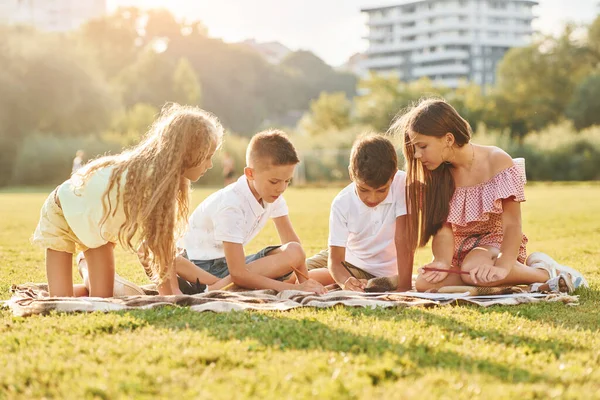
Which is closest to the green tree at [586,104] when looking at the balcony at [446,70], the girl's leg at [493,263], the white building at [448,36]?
the girl's leg at [493,263]

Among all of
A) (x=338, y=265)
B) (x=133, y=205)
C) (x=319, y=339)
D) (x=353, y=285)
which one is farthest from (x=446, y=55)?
(x=319, y=339)

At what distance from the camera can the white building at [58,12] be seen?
371 feet

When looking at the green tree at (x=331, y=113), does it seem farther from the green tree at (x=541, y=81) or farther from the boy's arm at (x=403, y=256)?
the boy's arm at (x=403, y=256)

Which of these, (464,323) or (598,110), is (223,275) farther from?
(598,110)

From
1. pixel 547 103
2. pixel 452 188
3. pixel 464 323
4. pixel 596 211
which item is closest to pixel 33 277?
pixel 452 188

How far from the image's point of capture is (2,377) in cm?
320

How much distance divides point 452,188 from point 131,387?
3417 mm

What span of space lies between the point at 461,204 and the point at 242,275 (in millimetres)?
1684

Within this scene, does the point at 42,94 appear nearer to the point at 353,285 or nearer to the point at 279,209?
the point at 279,209

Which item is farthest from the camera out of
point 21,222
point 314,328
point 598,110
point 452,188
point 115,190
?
point 598,110

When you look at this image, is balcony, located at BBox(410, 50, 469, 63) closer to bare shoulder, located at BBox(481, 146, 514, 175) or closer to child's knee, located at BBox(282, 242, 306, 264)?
bare shoulder, located at BBox(481, 146, 514, 175)

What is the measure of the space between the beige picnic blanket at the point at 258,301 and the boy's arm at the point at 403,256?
441 mm

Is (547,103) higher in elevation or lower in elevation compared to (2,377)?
higher

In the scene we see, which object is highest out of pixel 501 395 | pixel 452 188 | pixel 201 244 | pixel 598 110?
pixel 598 110
